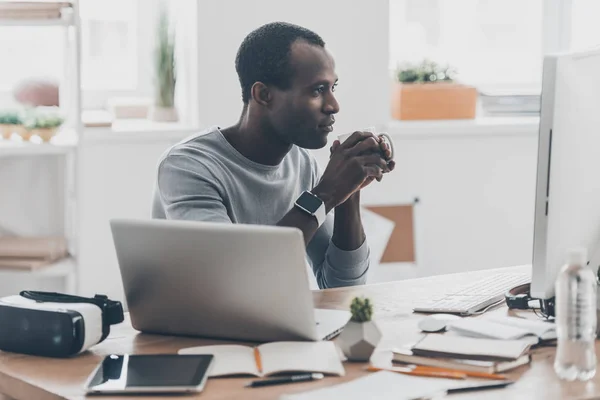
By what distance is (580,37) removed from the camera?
12.8ft

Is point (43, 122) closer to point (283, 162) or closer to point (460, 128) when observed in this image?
point (283, 162)

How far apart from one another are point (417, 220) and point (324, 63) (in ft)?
4.96

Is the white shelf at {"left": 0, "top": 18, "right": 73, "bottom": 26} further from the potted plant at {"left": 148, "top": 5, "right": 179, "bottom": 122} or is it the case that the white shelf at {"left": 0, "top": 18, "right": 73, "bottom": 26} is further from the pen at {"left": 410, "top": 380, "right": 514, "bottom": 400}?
the pen at {"left": 410, "top": 380, "right": 514, "bottom": 400}

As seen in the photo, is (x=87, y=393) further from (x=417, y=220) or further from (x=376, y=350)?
(x=417, y=220)

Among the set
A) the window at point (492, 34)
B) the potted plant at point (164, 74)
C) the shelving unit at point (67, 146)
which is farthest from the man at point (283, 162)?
the window at point (492, 34)

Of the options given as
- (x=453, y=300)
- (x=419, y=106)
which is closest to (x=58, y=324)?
(x=453, y=300)

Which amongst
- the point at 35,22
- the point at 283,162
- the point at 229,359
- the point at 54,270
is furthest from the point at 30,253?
the point at 229,359

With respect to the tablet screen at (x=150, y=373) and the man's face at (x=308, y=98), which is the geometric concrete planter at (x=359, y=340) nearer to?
the tablet screen at (x=150, y=373)

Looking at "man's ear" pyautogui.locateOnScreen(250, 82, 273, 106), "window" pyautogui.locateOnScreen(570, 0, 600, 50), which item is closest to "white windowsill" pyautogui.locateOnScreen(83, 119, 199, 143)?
"man's ear" pyautogui.locateOnScreen(250, 82, 273, 106)

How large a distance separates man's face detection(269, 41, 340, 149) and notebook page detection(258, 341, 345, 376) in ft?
2.40

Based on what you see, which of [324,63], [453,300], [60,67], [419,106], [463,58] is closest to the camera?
[453,300]

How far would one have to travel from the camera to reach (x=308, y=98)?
2230mm

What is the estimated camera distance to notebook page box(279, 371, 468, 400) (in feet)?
4.50

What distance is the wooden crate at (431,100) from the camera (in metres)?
3.70
